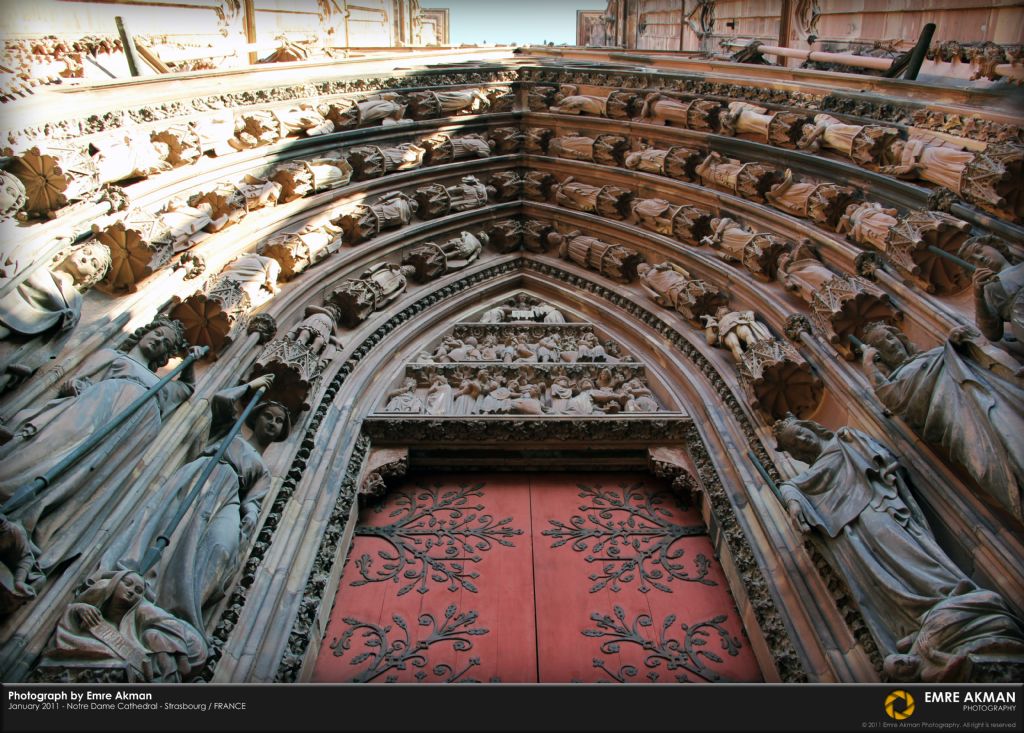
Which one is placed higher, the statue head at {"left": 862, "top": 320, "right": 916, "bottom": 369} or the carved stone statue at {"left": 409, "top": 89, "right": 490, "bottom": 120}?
the carved stone statue at {"left": 409, "top": 89, "right": 490, "bottom": 120}

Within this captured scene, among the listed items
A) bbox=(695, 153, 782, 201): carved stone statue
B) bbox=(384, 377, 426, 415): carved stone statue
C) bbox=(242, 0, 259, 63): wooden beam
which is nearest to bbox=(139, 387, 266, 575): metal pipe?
bbox=(384, 377, 426, 415): carved stone statue

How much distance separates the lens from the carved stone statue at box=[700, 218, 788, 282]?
7.27 meters

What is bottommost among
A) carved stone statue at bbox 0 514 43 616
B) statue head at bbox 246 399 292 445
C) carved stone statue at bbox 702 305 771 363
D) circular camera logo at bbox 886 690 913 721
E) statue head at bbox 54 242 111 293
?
circular camera logo at bbox 886 690 913 721

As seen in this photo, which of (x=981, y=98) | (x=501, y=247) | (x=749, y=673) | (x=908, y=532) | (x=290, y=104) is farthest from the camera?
(x=501, y=247)

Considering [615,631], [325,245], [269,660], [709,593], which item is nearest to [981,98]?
[709,593]

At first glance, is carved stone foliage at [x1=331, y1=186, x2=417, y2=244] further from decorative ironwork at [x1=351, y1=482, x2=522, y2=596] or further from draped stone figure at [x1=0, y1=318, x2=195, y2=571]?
draped stone figure at [x1=0, y1=318, x2=195, y2=571]

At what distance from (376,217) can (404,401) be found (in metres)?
2.45

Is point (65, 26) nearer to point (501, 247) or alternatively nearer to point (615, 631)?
point (501, 247)

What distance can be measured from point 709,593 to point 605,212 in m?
5.13

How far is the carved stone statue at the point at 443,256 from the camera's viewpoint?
8789 mm

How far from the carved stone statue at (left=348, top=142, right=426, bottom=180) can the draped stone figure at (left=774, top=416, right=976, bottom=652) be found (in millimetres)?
5534

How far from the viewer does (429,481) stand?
676cm

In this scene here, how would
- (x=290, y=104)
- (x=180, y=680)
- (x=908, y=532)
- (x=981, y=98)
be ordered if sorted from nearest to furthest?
(x=180, y=680), (x=908, y=532), (x=981, y=98), (x=290, y=104)

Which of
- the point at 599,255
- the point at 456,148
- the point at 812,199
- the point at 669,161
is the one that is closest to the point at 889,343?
the point at 812,199
